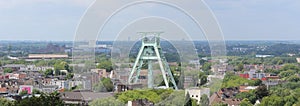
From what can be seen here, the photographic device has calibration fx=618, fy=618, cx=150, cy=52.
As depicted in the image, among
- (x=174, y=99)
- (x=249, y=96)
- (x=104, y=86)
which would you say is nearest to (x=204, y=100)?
(x=174, y=99)

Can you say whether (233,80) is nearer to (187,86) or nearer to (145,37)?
(145,37)

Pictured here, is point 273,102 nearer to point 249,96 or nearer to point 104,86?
point 249,96

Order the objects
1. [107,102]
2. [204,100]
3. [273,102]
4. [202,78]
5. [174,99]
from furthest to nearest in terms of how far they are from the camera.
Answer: [273,102], [202,78], [204,100], [107,102], [174,99]

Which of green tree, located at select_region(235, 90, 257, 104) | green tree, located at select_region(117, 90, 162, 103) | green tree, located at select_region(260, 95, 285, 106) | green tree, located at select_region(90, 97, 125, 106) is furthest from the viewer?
green tree, located at select_region(235, 90, 257, 104)

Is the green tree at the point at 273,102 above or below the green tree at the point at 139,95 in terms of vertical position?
below

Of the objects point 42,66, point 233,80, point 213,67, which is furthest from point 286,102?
point 42,66

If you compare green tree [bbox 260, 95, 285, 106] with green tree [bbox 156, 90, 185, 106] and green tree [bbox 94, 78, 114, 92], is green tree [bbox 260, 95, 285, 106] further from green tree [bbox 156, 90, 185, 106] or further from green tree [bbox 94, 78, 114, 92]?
green tree [bbox 94, 78, 114, 92]

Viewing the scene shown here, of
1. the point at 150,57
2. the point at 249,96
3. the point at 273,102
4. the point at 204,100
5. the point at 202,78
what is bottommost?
the point at 249,96

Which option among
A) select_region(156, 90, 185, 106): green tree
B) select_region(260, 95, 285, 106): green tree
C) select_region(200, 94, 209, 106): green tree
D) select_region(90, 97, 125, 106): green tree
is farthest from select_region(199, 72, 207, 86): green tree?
select_region(90, 97, 125, 106): green tree

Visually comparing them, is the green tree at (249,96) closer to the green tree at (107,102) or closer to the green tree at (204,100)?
the green tree at (204,100)

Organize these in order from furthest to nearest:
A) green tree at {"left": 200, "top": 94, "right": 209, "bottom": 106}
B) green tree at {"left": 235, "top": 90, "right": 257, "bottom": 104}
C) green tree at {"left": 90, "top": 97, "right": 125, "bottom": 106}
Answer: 1. green tree at {"left": 235, "top": 90, "right": 257, "bottom": 104}
2. green tree at {"left": 200, "top": 94, "right": 209, "bottom": 106}
3. green tree at {"left": 90, "top": 97, "right": 125, "bottom": 106}

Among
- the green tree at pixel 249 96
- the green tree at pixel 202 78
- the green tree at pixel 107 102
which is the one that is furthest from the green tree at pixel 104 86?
the green tree at pixel 249 96
